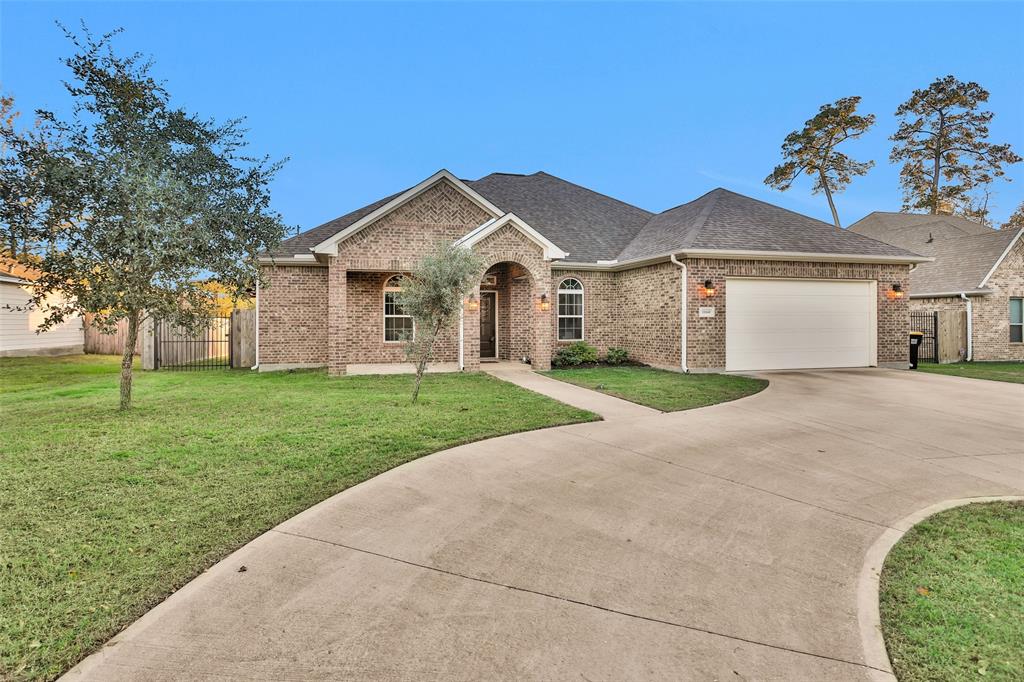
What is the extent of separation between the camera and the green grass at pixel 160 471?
286 cm

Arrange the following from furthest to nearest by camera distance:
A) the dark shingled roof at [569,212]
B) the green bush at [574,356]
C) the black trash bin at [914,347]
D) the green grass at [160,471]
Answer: the dark shingled roof at [569,212] → the green bush at [574,356] → the black trash bin at [914,347] → the green grass at [160,471]

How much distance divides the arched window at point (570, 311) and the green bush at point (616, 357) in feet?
3.49

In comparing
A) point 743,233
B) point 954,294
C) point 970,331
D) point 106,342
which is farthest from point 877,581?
point 106,342

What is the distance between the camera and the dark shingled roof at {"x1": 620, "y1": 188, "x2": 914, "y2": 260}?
1430 cm

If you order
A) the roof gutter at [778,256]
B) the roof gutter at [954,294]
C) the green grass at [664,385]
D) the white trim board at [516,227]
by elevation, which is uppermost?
the white trim board at [516,227]

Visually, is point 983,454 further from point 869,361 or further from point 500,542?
point 869,361

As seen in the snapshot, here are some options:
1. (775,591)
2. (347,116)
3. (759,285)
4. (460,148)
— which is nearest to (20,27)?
(759,285)

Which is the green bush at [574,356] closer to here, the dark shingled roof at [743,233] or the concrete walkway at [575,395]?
the concrete walkway at [575,395]

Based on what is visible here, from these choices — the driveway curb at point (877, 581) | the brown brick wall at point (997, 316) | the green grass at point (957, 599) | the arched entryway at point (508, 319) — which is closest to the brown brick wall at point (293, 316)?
the arched entryway at point (508, 319)

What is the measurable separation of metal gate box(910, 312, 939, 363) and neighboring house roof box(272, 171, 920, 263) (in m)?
3.61

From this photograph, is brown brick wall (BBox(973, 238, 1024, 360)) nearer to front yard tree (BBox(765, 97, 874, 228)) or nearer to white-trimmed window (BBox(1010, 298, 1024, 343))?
white-trimmed window (BBox(1010, 298, 1024, 343))

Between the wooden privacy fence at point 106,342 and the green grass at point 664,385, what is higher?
the wooden privacy fence at point 106,342

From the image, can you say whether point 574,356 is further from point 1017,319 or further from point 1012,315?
point 1017,319

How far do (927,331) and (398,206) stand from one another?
19197 mm
